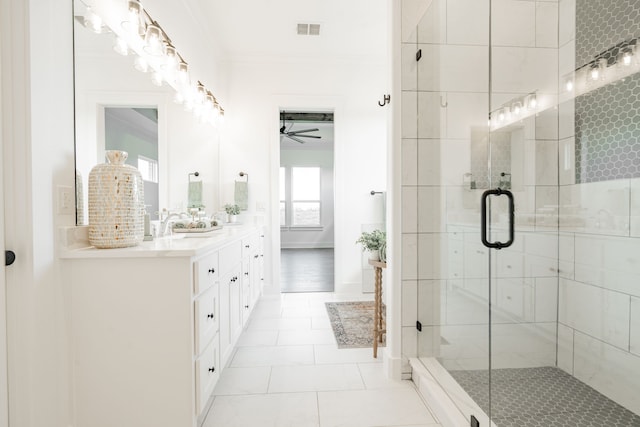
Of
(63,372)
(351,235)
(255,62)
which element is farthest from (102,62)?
(351,235)

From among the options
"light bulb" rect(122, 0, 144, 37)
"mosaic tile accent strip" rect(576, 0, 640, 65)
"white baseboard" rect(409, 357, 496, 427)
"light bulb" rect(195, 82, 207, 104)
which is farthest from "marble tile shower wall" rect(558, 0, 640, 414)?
"light bulb" rect(195, 82, 207, 104)

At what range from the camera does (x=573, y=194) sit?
53.9 inches

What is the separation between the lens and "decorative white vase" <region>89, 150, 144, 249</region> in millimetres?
1404

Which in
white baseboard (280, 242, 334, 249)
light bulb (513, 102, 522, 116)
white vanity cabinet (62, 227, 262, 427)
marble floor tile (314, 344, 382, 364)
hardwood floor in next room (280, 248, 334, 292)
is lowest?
hardwood floor in next room (280, 248, 334, 292)

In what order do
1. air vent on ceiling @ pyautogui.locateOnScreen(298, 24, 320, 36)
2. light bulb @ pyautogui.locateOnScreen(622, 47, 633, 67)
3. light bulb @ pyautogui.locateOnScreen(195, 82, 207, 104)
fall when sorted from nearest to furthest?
light bulb @ pyautogui.locateOnScreen(622, 47, 633, 67) → light bulb @ pyautogui.locateOnScreen(195, 82, 207, 104) → air vent on ceiling @ pyautogui.locateOnScreen(298, 24, 320, 36)

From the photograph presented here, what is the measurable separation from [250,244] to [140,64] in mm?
1604

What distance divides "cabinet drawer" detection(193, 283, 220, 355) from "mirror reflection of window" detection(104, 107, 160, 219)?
76cm

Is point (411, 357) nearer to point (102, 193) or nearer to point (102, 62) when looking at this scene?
point (102, 193)

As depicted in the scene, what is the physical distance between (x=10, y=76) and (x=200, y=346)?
1330mm

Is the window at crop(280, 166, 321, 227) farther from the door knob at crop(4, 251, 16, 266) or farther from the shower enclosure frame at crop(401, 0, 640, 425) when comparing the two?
the door knob at crop(4, 251, 16, 266)

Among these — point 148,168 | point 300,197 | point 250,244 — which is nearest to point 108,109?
point 148,168

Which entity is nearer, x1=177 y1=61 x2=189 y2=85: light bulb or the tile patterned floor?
the tile patterned floor

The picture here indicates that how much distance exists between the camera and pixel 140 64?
1.93 m

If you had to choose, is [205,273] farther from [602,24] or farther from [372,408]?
[602,24]
